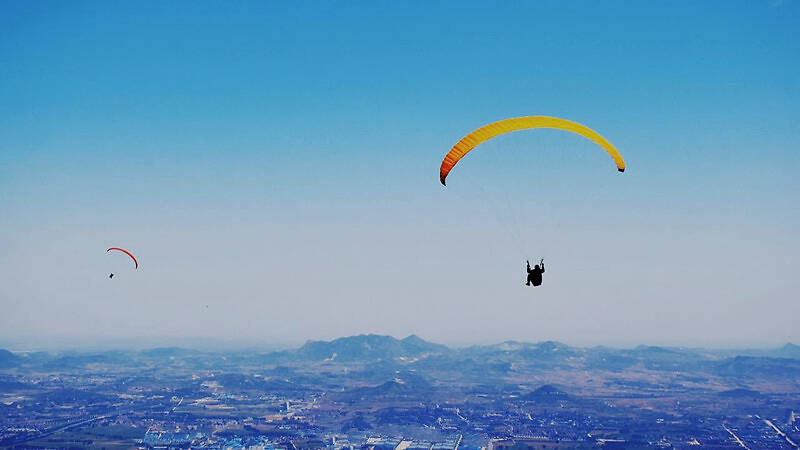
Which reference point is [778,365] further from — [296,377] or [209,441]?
[209,441]

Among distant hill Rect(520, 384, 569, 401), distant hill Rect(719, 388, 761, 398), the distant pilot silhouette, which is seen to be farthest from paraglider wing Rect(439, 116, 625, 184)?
distant hill Rect(719, 388, 761, 398)

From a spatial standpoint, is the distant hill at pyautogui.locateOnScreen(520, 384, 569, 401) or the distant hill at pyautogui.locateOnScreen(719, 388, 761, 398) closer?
the distant hill at pyautogui.locateOnScreen(520, 384, 569, 401)

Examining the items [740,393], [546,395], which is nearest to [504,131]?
[546,395]

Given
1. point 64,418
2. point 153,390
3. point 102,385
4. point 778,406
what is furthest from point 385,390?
point 778,406

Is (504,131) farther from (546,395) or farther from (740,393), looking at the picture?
(740,393)

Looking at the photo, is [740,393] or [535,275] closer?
[535,275]

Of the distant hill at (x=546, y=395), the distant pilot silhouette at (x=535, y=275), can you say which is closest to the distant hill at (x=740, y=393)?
the distant hill at (x=546, y=395)

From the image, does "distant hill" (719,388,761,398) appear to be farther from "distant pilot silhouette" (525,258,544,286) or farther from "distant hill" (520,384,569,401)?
"distant pilot silhouette" (525,258,544,286)

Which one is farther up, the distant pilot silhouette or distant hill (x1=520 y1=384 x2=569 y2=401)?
the distant pilot silhouette
